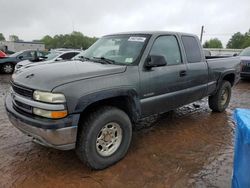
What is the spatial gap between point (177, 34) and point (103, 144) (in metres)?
2.60

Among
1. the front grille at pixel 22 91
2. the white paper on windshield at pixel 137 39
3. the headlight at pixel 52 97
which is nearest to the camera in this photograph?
the headlight at pixel 52 97

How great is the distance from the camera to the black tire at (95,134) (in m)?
3.22

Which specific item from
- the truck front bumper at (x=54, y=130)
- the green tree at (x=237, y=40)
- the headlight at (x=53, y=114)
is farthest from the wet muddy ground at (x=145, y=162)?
the green tree at (x=237, y=40)

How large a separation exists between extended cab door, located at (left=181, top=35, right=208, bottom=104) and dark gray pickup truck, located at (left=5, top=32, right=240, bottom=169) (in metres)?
0.02

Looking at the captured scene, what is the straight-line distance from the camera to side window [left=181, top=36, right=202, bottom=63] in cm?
491

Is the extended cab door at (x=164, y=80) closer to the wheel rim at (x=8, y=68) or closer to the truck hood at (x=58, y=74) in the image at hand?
the truck hood at (x=58, y=74)

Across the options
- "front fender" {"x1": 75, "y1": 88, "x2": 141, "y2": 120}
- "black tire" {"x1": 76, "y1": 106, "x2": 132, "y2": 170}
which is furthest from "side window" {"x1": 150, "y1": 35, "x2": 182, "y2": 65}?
"black tire" {"x1": 76, "y1": 106, "x2": 132, "y2": 170}

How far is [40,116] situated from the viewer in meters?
3.06

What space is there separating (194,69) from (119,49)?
1603 mm

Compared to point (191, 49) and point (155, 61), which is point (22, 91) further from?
point (191, 49)

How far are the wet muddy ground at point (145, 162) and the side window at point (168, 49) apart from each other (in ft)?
4.68

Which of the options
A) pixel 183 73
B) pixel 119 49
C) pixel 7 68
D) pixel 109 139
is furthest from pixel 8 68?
pixel 109 139

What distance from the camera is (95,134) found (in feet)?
10.7

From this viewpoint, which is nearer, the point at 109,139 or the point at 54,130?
the point at 54,130
